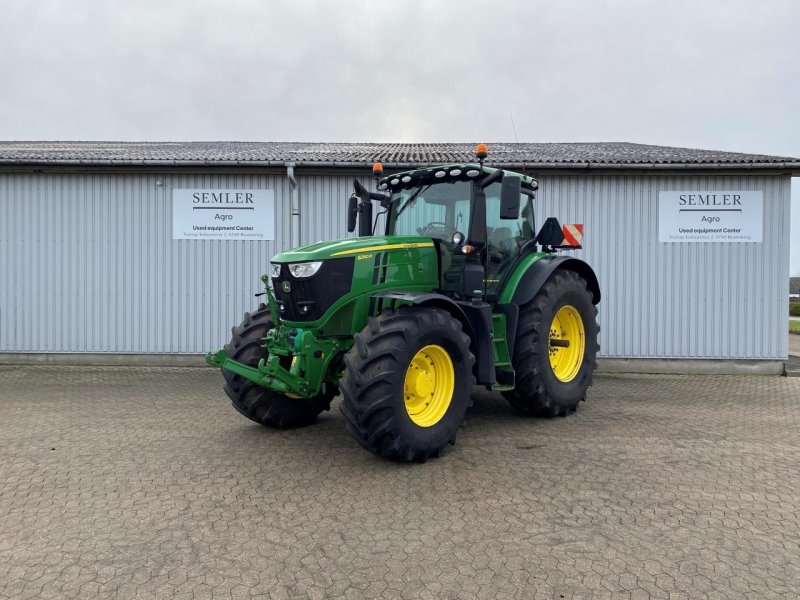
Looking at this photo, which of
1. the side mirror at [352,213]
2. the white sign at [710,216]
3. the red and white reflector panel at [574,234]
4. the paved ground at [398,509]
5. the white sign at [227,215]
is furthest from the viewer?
the white sign at [227,215]

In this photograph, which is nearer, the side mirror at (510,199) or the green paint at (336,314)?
the green paint at (336,314)

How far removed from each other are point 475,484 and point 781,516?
191 centimetres

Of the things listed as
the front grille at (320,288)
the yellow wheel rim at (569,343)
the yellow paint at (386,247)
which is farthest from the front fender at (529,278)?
the front grille at (320,288)

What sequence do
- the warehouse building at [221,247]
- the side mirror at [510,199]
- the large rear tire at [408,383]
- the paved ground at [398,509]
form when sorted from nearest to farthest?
1. the paved ground at [398,509]
2. the large rear tire at [408,383]
3. the side mirror at [510,199]
4. the warehouse building at [221,247]

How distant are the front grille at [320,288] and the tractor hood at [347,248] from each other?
6 centimetres

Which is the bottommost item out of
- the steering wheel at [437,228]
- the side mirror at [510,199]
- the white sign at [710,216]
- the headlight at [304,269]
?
the headlight at [304,269]

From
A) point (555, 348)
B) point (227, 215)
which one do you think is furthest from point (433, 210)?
point (227, 215)

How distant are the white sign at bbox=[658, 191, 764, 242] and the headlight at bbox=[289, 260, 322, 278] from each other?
6.52 m

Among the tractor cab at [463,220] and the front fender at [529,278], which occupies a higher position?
the tractor cab at [463,220]

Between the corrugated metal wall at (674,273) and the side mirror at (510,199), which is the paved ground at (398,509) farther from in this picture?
the corrugated metal wall at (674,273)

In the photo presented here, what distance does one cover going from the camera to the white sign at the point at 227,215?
373 inches

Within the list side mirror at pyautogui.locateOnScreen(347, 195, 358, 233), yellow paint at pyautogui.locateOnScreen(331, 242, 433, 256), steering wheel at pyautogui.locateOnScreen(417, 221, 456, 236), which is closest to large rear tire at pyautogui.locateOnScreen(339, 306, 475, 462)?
yellow paint at pyautogui.locateOnScreen(331, 242, 433, 256)

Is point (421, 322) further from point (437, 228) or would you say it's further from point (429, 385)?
point (437, 228)

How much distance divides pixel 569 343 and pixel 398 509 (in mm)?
3428
